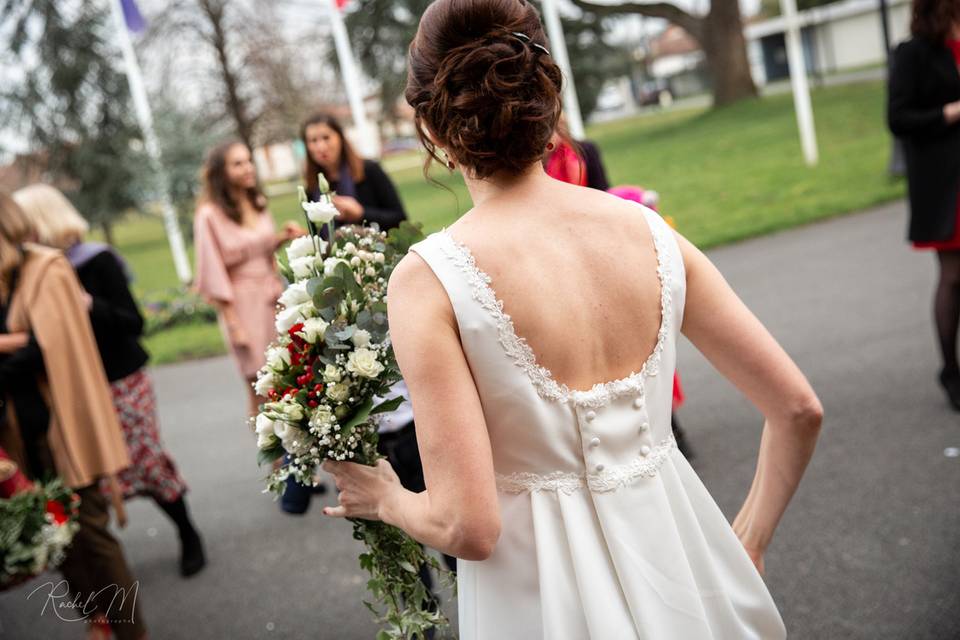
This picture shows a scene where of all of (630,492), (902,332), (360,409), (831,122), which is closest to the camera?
(630,492)

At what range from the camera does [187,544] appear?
522 centimetres

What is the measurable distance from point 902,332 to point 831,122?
1588 centimetres

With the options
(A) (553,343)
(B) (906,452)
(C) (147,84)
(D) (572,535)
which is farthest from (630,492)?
→ (C) (147,84)

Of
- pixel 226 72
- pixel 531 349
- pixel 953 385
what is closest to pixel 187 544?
pixel 531 349

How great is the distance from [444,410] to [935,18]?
439 centimetres

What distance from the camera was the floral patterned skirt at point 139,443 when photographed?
491 cm

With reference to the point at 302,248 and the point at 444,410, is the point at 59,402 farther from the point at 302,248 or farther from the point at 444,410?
the point at 444,410

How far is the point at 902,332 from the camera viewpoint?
6574 millimetres

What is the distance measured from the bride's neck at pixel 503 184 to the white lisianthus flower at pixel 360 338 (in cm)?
42

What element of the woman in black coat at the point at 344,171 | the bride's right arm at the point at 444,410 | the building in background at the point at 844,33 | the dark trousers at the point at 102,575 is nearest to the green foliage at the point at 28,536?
the dark trousers at the point at 102,575

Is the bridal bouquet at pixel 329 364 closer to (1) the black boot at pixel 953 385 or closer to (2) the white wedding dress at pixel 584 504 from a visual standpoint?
(2) the white wedding dress at pixel 584 504

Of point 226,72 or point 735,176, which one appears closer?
point 735,176

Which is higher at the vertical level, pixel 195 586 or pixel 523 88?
pixel 523 88

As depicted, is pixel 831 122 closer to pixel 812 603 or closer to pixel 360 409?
pixel 812 603
